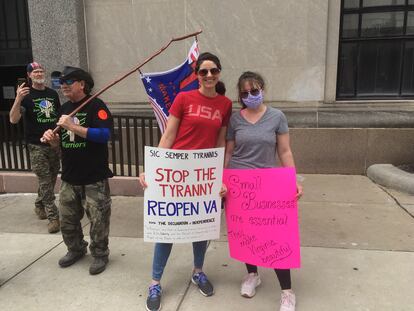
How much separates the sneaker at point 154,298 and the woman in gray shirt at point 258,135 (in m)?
0.86

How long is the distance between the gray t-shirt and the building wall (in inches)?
167

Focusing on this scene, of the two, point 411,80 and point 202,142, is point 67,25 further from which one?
point 411,80

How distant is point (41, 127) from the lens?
14.4ft

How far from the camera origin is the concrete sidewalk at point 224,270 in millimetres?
2994

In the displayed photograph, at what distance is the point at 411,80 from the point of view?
22.9 feet

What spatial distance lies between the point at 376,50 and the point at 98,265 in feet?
19.0

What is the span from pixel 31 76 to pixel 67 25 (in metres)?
3.18

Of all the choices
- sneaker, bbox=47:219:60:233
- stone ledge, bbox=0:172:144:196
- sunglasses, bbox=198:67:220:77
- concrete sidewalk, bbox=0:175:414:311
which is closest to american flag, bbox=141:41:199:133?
sunglasses, bbox=198:67:220:77

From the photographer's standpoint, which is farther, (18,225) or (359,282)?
(18,225)

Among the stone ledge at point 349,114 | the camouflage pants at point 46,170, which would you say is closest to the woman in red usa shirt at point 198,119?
the camouflage pants at point 46,170

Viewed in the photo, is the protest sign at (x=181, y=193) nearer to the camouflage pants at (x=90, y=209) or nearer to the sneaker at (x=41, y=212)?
the camouflage pants at (x=90, y=209)

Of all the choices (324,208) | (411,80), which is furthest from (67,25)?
(411,80)

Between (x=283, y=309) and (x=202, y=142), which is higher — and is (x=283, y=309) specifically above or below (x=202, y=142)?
below

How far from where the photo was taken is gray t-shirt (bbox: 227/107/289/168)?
9.07ft
